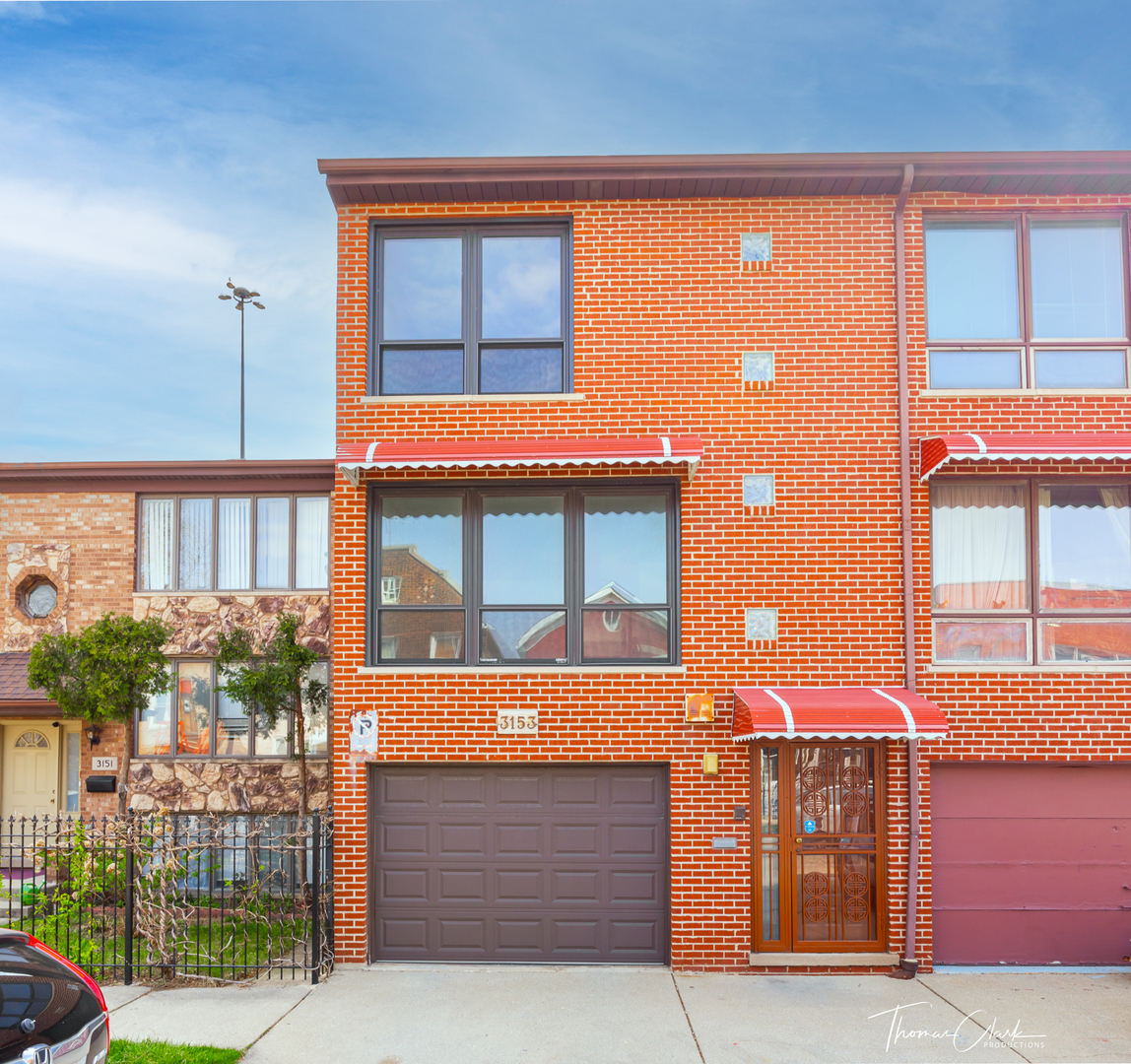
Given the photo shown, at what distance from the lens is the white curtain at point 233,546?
1226 centimetres

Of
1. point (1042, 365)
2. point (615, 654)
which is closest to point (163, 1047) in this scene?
point (615, 654)

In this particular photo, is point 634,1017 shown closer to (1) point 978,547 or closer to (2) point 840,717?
(2) point 840,717

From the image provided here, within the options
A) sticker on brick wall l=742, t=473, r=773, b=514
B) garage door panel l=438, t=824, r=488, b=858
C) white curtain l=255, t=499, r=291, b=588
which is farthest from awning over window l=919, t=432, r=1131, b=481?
white curtain l=255, t=499, r=291, b=588

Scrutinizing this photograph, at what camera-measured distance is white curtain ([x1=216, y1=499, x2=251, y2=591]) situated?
12.3m

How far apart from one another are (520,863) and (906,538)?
5.31 meters

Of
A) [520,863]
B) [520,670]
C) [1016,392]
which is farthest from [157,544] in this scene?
[1016,392]

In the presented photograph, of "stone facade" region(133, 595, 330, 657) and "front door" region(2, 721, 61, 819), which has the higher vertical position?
"stone facade" region(133, 595, 330, 657)

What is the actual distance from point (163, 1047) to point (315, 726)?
5.49m

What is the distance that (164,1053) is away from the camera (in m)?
6.45

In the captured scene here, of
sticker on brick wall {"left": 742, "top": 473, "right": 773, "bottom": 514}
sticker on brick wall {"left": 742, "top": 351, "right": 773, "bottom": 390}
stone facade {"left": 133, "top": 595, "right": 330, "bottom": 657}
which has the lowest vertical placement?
stone facade {"left": 133, "top": 595, "right": 330, "bottom": 657}

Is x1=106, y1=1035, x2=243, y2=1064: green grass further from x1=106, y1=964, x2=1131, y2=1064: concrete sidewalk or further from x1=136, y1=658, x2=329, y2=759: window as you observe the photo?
x1=136, y1=658, x2=329, y2=759: window

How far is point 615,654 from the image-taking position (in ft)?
29.3

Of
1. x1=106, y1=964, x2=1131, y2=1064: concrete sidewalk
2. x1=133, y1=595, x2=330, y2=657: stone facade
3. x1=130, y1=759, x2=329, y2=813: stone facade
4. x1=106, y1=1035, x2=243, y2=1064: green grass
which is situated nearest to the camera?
x1=106, y1=1035, x2=243, y2=1064: green grass

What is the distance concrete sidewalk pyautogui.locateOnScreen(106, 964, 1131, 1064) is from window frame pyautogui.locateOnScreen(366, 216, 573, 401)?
19.7ft
